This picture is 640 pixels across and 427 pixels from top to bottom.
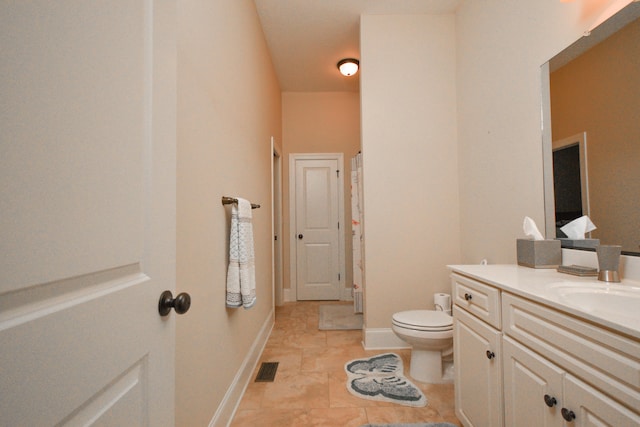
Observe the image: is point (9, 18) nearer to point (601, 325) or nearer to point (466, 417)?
point (601, 325)

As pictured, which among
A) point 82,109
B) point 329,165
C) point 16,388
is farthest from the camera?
point 329,165

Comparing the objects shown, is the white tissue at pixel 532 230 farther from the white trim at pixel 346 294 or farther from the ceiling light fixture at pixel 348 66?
the white trim at pixel 346 294

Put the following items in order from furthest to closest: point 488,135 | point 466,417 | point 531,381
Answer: point 488,135 → point 466,417 → point 531,381

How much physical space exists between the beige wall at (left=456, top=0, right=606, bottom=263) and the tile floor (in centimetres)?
106

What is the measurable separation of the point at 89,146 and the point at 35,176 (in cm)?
11

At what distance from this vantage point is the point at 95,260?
20.2 inches

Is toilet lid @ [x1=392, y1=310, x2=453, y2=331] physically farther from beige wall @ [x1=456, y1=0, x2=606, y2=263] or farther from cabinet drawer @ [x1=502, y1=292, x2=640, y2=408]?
cabinet drawer @ [x1=502, y1=292, x2=640, y2=408]

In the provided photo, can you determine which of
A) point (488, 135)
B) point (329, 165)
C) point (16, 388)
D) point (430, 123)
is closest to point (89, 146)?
point (16, 388)

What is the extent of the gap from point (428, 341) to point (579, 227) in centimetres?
106

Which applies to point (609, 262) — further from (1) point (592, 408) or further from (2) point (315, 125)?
(2) point (315, 125)

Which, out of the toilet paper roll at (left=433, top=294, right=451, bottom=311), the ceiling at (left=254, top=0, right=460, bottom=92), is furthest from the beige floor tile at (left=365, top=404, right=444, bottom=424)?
the ceiling at (left=254, top=0, right=460, bottom=92)

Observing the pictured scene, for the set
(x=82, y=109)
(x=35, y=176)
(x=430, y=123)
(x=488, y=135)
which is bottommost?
(x=35, y=176)

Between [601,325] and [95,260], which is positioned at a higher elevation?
[95,260]

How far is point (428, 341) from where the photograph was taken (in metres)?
1.92
